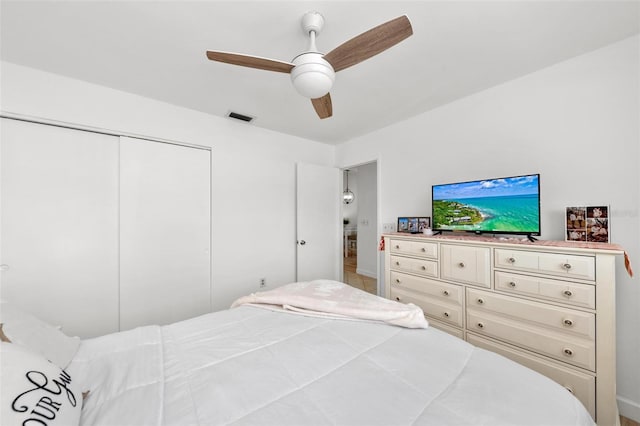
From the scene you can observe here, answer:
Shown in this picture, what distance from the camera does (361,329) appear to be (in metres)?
1.37

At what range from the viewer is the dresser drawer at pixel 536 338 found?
150cm

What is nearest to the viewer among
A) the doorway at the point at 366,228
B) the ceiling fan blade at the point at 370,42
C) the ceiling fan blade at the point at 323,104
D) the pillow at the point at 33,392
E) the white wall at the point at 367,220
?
the pillow at the point at 33,392

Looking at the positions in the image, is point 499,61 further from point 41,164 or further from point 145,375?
point 41,164

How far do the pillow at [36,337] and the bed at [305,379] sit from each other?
0.05 meters

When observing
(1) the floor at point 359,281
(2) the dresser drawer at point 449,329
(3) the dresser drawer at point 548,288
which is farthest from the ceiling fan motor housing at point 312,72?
(1) the floor at point 359,281

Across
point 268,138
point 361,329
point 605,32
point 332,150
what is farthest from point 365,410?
point 332,150

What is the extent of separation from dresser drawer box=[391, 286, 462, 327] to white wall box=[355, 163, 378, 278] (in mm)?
2581

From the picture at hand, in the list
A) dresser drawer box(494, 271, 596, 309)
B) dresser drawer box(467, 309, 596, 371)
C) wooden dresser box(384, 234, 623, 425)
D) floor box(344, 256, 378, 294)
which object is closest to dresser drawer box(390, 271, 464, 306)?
wooden dresser box(384, 234, 623, 425)

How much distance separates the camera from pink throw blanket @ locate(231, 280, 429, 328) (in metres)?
1.39

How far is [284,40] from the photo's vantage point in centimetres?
168

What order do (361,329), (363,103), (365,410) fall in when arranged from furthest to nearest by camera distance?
(363,103) → (361,329) → (365,410)

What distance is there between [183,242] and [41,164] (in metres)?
1.32

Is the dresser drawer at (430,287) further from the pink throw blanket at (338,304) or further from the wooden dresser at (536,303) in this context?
the pink throw blanket at (338,304)

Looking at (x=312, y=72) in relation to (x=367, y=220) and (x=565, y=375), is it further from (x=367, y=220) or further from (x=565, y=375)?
(x=367, y=220)
